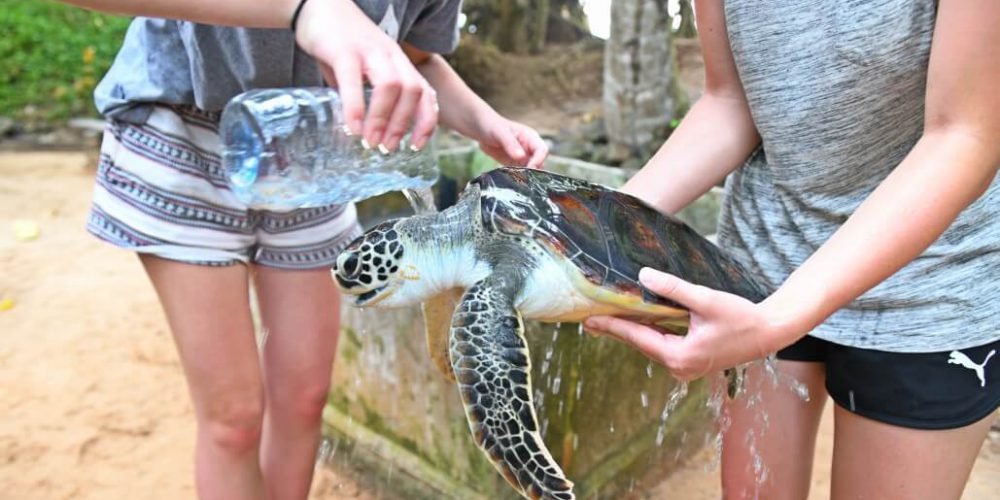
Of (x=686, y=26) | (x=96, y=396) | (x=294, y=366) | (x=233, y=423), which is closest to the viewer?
(x=233, y=423)

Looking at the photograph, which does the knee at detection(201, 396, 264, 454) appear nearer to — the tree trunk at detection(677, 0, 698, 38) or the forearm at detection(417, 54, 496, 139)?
the forearm at detection(417, 54, 496, 139)

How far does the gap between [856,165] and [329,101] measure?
0.97 meters

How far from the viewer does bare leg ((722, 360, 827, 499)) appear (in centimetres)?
125

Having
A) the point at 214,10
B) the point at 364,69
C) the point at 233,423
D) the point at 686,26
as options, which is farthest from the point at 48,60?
the point at 364,69

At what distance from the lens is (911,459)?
108cm

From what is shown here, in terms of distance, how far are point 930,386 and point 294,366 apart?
1104mm

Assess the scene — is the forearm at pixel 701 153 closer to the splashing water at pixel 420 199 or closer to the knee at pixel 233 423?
the splashing water at pixel 420 199

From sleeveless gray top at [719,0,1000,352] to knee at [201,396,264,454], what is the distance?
975 millimetres

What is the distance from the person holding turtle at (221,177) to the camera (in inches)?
40.4

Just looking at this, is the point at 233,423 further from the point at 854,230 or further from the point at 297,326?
the point at 854,230

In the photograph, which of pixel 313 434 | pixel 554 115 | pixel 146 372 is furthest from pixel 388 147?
pixel 554 115

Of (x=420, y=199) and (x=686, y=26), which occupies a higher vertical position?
(x=420, y=199)

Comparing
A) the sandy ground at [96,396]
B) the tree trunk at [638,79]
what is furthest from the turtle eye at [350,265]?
the tree trunk at [638,79]

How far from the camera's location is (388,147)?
3.48 feet
